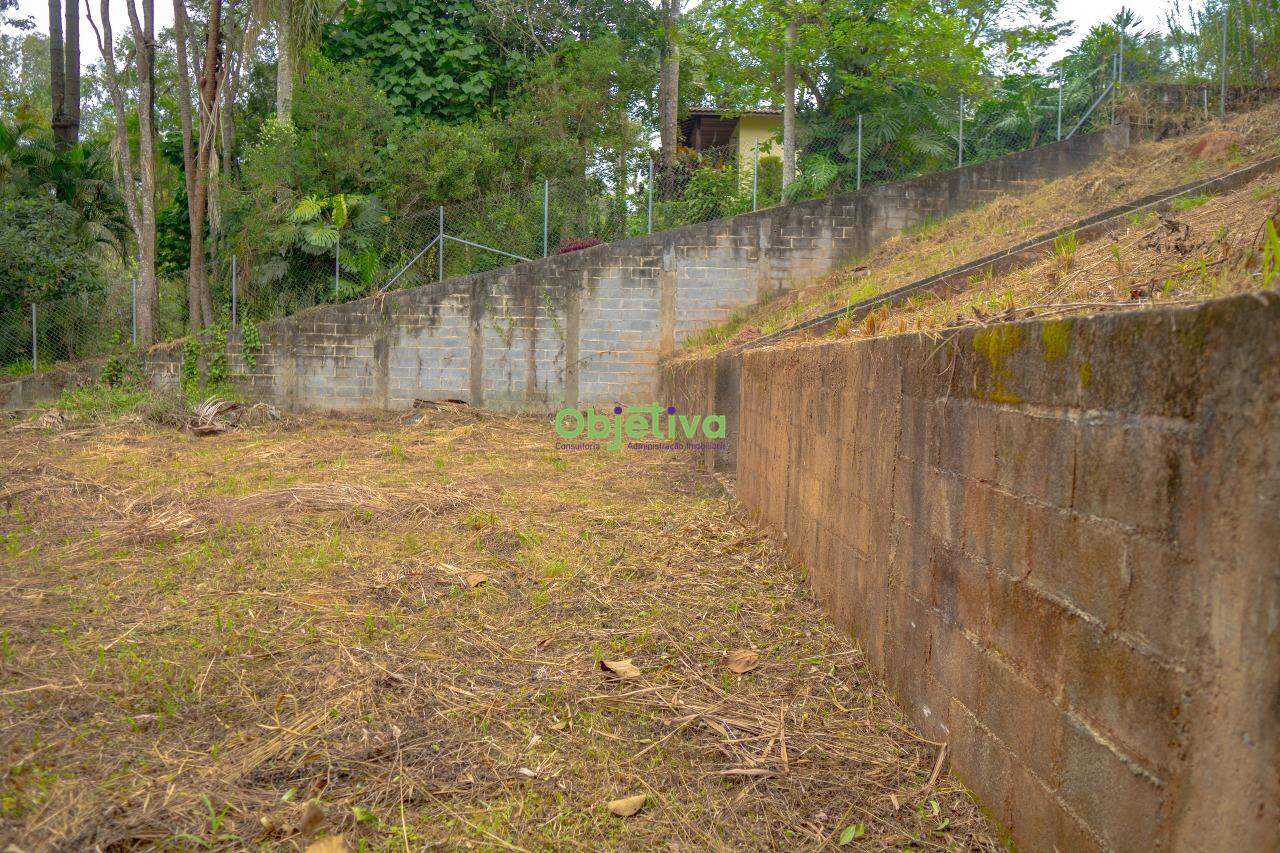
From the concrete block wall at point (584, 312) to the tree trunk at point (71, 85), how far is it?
8.34 metres

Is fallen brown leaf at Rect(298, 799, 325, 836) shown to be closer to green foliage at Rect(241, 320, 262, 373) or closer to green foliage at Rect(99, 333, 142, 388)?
green foliage at Rect(241, 320, 262, 373)

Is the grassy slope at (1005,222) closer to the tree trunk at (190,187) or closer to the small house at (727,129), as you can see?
the tree trunk at (190,187)

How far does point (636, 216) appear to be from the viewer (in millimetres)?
13445

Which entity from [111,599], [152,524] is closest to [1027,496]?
[111,599]

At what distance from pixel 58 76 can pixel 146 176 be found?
573cm

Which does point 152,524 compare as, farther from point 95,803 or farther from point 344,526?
point 95,803

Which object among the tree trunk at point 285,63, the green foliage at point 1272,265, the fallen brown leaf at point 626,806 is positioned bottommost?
the fallen brown leaf at point 626,806

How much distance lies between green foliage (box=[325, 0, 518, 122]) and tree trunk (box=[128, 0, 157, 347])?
129 inches

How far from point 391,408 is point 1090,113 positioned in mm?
11722

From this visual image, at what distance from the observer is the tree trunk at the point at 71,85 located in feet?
54.1

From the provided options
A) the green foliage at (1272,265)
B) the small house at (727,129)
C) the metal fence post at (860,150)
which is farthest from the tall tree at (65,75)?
the green foliage at (1272,265)

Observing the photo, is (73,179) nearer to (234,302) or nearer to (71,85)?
(71,85)

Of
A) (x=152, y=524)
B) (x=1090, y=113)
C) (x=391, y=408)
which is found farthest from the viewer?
(x=1090, y=113)

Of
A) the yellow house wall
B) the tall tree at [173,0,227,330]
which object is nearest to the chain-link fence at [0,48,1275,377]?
the tall tree at [173,0,227,330]
